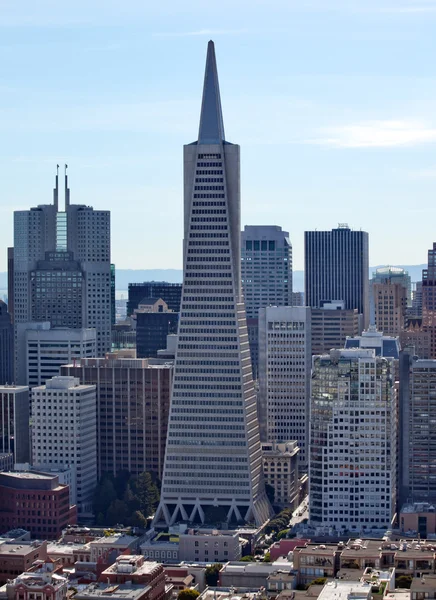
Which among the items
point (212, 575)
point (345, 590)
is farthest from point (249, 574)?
point (345, 590)

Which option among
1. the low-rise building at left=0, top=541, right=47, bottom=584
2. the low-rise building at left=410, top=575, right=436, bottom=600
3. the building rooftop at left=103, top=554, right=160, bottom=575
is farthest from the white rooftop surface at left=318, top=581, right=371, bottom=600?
the low-rise building at left=0, top=541, right=47, bottom=584

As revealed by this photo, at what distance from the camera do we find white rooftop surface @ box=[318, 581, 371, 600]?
145500 millimetres

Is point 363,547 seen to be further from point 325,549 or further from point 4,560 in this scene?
point 4,560

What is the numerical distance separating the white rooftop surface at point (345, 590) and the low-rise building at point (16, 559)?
38075 mm

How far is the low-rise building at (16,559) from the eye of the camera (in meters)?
175

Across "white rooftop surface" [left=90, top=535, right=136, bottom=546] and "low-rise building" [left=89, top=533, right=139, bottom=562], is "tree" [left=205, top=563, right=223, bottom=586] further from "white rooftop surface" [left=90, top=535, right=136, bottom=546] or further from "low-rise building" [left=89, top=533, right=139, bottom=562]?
"white rooftop surface" [left=90, top=535, right=136, bottom=546]

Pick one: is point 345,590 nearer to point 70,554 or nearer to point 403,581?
point 403,581

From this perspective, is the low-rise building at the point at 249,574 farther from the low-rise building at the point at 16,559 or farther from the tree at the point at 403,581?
the low-rise building at the point at 16,559

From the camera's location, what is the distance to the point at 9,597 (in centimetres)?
15612

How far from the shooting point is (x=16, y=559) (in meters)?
176

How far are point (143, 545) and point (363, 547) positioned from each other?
3649cm

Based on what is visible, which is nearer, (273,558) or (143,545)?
(273,558)

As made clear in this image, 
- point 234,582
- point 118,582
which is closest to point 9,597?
point 118,582

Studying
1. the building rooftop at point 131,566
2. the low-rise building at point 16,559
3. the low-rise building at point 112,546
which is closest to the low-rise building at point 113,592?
the building rooftop at point 131,566
